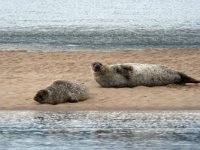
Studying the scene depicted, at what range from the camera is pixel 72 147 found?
12547 millimetres

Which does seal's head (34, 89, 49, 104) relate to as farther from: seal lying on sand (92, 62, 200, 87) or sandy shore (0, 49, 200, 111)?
seal lying on sand (92, 62, 200, 87)

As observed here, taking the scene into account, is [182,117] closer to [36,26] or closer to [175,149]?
[175,149]

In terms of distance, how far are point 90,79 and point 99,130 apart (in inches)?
233

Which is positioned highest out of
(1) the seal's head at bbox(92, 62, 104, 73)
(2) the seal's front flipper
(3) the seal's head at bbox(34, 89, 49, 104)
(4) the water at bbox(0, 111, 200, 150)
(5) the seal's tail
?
(1) the seal's head at bbox(92, 62, 104, 73)

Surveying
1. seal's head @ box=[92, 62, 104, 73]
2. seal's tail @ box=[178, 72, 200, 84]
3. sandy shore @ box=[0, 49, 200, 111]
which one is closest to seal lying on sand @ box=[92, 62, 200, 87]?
seal's head @ box=[92, 62, 104, 73]

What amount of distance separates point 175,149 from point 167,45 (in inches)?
725

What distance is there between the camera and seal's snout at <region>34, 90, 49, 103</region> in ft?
55.8

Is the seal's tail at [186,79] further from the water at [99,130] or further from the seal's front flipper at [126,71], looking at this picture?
the water at [99,130]

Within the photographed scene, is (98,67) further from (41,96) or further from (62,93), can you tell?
(41,96)

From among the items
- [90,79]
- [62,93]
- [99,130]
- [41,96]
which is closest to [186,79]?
[90,79]

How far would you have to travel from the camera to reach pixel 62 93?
56.2 feet

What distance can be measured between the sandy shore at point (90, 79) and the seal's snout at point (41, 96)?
4.6 inches

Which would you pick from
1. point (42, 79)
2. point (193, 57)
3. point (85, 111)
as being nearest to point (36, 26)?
point (193, 57)

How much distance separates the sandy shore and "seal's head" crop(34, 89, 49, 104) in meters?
0.11
